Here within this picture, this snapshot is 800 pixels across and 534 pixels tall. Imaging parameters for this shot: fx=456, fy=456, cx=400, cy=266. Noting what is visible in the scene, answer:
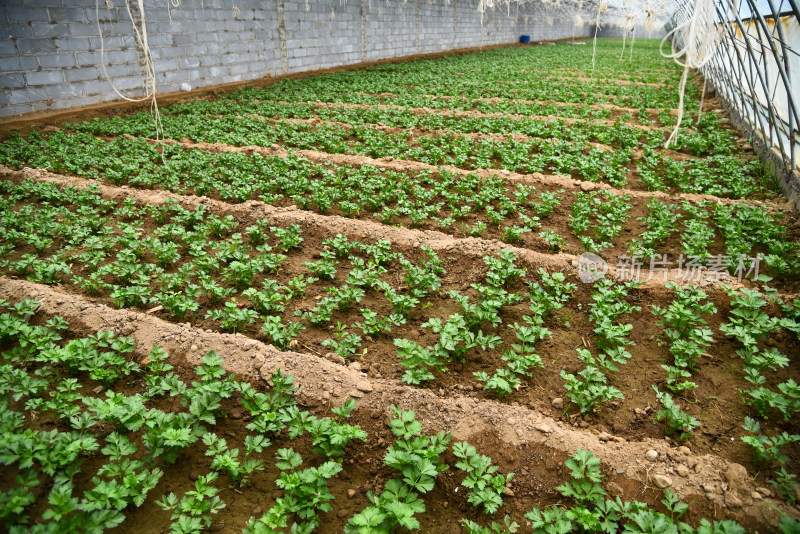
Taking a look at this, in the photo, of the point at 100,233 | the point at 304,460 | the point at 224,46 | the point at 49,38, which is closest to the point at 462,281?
the point at 304,460

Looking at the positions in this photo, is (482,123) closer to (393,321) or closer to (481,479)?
(393,321)

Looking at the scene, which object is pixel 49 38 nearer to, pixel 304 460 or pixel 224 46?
pixel 224 46

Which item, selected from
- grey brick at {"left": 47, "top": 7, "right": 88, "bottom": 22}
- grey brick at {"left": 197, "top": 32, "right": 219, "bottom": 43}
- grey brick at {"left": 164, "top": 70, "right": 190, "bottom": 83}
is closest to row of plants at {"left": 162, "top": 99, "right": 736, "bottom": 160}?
grey brick at {"left": 164, "top": 70, "right": 190, "bottom": 83}

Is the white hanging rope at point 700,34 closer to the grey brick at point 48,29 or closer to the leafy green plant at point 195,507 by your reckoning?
the leafy green plant at point 195,507

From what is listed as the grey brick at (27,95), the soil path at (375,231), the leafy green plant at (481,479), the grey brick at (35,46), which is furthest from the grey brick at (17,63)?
the leafy green plant at (481,479)

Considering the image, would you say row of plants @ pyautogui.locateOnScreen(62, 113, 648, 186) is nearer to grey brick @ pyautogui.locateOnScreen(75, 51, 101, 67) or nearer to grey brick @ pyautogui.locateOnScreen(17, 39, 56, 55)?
grey brick @ pyautogui.locateOnScreen(75, 51, 101, 67)

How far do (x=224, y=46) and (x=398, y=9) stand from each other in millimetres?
11334

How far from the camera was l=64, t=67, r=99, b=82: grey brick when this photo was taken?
1011 cm

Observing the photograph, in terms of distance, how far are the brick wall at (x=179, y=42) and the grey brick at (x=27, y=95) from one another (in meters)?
0.02

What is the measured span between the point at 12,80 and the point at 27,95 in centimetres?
36

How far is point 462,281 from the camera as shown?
4.67 meters

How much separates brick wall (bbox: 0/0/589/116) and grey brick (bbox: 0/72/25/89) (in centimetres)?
2

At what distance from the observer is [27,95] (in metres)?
9.48

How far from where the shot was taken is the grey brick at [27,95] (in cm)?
926
